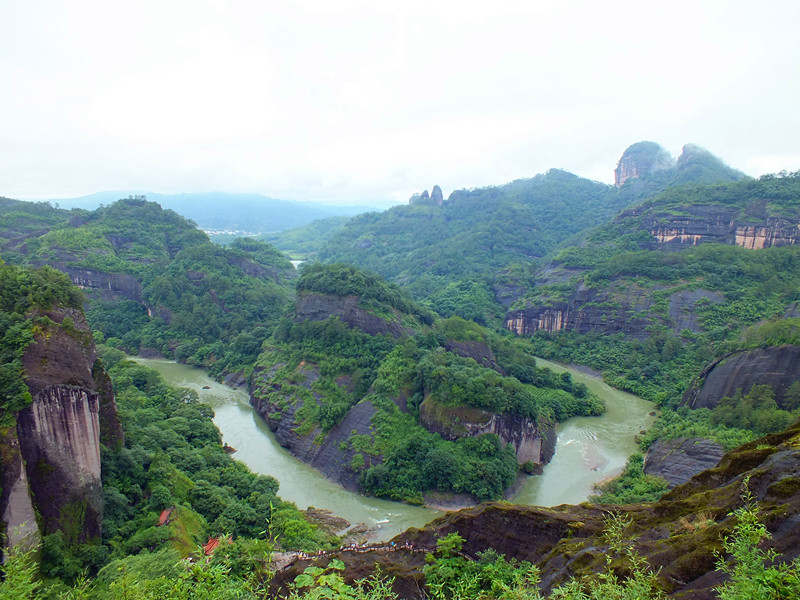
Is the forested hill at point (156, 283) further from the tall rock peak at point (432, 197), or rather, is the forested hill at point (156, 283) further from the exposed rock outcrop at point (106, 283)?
the tall rock peak at point (432, 197)

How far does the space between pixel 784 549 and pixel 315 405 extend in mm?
28872

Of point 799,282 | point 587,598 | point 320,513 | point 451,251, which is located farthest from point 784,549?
point 451,251

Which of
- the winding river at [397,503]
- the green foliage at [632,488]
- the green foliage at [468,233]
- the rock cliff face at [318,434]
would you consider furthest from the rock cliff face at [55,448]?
the green foliage at [468,233]

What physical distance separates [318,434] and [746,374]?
2782 centimetres

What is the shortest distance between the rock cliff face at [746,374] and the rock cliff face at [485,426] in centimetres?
1282

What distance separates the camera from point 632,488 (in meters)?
25.9

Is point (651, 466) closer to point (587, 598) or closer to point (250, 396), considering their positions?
point (587, 598)

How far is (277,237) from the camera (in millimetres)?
175000

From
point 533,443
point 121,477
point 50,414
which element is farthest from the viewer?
point 533,443

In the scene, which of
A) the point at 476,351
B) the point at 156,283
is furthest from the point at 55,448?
the point at 156,283

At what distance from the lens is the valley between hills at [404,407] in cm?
1044

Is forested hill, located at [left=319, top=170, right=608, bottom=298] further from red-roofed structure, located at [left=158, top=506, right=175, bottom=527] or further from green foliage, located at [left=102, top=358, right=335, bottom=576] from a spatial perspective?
red-roofed structure, located at [left=158, top=506, right=175, bottom=527]

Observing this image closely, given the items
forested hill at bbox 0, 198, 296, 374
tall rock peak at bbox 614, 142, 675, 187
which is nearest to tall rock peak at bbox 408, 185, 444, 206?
tall rock peak at bbox 614, 142, 675, 187

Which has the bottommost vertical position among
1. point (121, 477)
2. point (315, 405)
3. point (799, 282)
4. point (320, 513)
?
point (320, 513)
